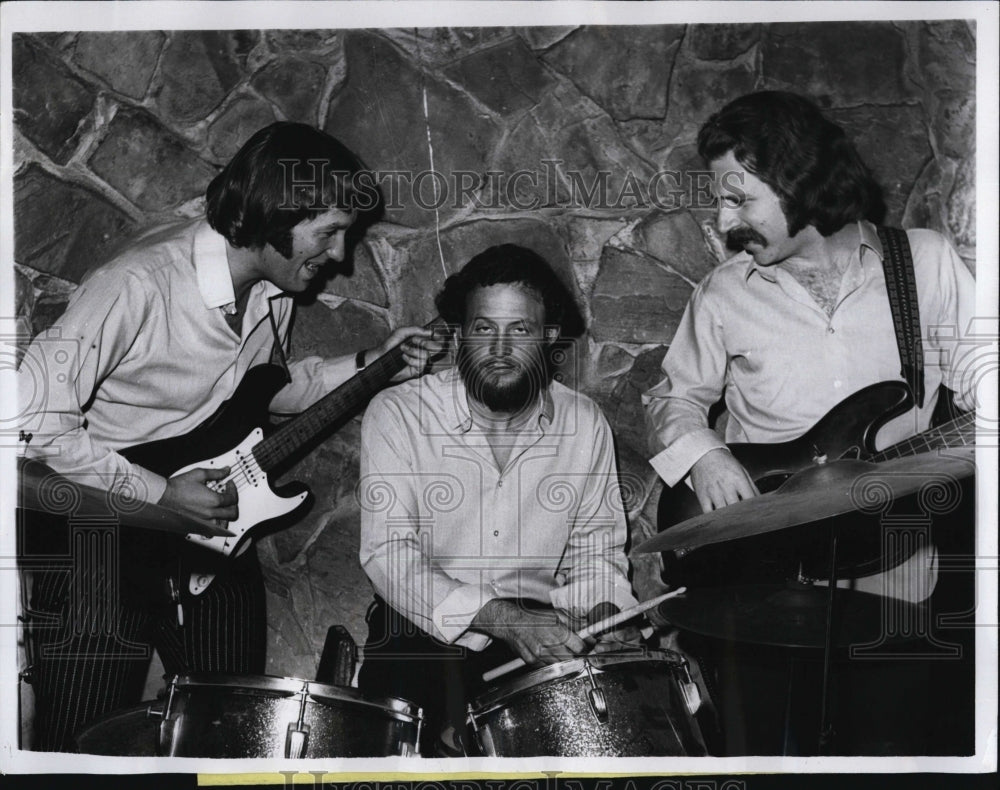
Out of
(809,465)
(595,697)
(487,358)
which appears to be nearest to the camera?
(595,697)

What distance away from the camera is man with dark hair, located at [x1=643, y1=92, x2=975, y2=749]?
10.1ft

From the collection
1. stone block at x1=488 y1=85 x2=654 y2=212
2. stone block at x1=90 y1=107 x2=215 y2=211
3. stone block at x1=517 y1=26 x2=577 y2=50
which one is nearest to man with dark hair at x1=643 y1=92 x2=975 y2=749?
stone block at x1=488 y1=85 x2=654 y2=212

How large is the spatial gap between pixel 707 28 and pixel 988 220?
3.29 ft

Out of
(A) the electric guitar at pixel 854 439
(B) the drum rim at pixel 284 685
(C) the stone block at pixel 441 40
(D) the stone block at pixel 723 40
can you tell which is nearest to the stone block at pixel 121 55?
(C) the stone block at pixel 441 40

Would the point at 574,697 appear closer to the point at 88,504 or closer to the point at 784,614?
the point at 784,614

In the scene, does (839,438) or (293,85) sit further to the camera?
(293,85)

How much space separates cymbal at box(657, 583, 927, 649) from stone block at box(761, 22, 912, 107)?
4.71 ft

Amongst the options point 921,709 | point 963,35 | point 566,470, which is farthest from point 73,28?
point 921,709

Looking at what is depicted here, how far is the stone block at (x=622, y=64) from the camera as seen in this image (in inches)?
124

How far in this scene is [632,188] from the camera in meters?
3.15

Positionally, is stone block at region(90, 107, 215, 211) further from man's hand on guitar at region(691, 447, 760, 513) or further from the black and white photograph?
man's hand on guitar at region(691, 447, 760, 513)

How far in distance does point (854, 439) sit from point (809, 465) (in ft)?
0.48

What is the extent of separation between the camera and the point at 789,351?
3102 millimetres

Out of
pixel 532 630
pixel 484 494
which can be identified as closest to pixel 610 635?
pixel 532 630
